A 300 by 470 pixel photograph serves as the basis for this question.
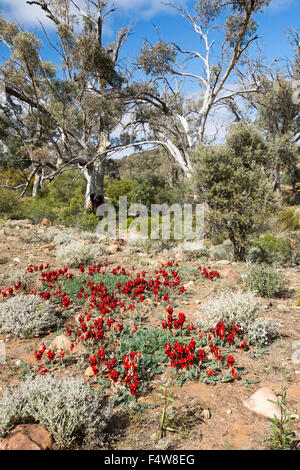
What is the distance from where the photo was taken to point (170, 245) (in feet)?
29.0

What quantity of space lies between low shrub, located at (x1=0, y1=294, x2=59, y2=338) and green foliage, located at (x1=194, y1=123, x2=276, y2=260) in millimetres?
4266

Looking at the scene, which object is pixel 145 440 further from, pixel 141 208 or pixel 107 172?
pixel 107 172

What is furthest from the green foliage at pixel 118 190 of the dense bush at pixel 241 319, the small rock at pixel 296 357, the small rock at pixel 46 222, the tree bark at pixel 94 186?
the small rock at pixel 296 357

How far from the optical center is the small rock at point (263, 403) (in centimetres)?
223

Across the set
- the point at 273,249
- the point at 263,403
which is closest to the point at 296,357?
the point at 263,403

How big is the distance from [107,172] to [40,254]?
2743 cm

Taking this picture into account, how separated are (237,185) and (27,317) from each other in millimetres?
5005

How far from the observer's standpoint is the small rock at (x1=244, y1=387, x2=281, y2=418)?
2.23 meters

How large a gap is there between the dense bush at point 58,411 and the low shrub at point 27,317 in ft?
4.25
